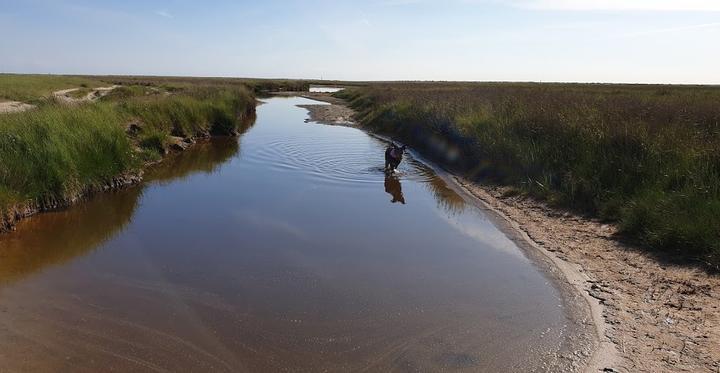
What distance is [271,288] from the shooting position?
5992mm

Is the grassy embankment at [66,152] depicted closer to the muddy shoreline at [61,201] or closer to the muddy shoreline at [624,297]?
the muddy shoreline at [61,201]

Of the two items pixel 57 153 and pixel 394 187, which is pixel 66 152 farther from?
pixel 394 187

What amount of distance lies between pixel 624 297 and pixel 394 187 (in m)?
6.81

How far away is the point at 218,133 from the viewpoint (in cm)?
Answer: 2211

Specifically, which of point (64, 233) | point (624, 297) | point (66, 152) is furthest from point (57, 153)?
point (624, 297)

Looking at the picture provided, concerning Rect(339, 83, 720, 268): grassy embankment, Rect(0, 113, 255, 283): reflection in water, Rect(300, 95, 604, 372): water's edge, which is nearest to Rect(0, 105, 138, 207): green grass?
Rect(0, 113, 255, 283): reflection in water

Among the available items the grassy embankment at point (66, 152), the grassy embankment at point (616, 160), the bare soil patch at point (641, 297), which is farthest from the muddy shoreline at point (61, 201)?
the grassy embankment at point (616, 160)

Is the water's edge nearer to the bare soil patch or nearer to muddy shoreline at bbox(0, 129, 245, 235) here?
the bare soil patch

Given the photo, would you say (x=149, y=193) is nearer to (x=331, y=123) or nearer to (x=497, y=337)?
(x=497, y=337)

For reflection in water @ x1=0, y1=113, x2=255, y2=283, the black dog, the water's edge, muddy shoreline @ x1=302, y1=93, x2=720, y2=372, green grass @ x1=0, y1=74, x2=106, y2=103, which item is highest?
green grass @ x1=0, y1=74, x2=106, y2=103

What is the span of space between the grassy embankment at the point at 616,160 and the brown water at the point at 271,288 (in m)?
1.92

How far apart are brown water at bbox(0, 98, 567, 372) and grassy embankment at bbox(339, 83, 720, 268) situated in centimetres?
192

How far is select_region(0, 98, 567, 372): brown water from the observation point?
15.0 feet

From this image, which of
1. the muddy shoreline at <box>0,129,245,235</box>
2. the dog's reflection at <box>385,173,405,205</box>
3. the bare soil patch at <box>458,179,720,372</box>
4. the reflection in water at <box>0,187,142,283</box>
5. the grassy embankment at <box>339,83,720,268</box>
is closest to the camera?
the bare soil patch at <box>458,179,720,372</box>
